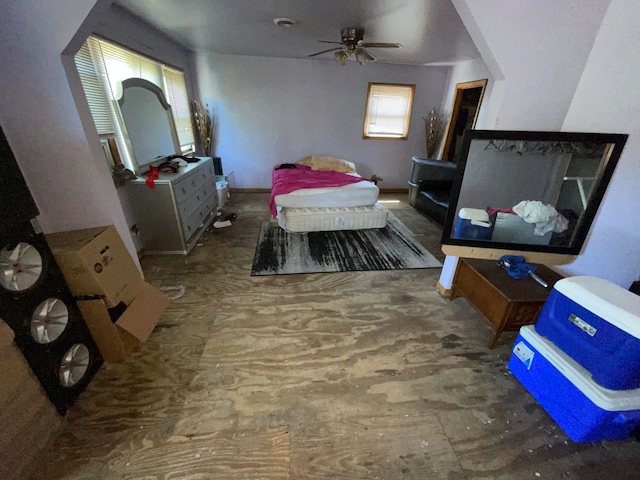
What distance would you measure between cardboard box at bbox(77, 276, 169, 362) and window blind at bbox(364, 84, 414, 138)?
464 cm

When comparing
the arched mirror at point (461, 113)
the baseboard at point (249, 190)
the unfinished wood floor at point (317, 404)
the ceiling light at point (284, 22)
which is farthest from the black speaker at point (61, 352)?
the arched mirror at point (461, 113)

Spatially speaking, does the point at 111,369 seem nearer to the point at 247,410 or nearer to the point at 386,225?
the point at 247,410

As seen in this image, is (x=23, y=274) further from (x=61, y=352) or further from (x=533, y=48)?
(x=533, y=48)

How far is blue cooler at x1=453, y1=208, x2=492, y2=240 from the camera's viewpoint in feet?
5.88

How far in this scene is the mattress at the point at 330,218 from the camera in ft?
10.8

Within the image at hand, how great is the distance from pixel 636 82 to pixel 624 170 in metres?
0.47

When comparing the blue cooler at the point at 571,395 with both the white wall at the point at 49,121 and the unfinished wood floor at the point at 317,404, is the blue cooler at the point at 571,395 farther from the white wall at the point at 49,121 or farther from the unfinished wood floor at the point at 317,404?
the white wall at the point at 49,121

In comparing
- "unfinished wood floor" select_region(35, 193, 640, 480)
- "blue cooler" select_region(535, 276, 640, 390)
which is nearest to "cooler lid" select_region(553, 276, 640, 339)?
"blue cooler" select_region(535, 276, 640, 390)

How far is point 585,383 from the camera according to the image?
4.01 ft

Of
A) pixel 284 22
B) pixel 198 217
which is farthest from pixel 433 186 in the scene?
pixel 198 217

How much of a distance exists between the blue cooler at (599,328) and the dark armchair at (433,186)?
93.8 inches

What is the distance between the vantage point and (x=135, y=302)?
1.70 metres

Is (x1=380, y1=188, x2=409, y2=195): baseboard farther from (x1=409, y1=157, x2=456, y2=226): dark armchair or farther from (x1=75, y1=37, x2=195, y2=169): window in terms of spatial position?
(x1=75, y1=37, x2=195, y2=169): window

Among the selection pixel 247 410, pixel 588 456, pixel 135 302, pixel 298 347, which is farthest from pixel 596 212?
pixel 135 302
